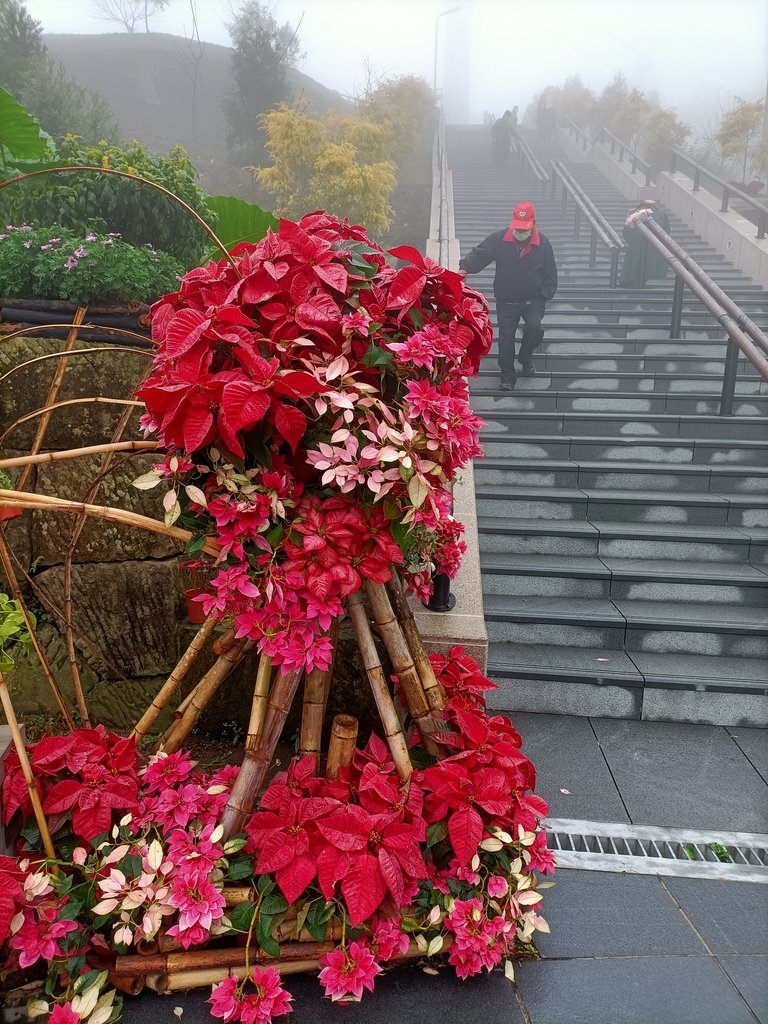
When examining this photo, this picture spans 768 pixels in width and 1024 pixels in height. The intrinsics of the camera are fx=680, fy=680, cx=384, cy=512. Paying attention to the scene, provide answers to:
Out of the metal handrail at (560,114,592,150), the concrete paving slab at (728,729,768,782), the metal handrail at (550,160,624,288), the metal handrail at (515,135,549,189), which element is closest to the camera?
the concrete paving slab at (728,729,768,782)

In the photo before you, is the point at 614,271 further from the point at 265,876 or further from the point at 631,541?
the point at 265,876

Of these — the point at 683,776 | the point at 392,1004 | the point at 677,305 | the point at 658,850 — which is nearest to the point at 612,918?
the point at 658,850

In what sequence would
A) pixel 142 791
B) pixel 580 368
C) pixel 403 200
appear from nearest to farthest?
pixel 142 791, pixel 580 368, pixel 403 200

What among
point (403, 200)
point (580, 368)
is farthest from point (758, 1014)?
point (403, 200)

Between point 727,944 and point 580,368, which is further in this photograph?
point 580,368

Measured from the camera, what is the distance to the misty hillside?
4.14m

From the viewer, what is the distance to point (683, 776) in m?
2.78

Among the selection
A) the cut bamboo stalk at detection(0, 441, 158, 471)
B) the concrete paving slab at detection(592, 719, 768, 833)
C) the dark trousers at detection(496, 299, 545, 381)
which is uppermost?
the cut bamboo stalk at detection(0, 441, 158, 471)

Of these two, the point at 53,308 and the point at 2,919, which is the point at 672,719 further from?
the point at 53,308

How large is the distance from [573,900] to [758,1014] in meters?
0.53

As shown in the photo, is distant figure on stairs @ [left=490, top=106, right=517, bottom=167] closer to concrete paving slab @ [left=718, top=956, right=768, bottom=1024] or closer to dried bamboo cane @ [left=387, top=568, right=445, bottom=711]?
dried bamboo cane @ [left=387, top=568, right=445, bottom=711]

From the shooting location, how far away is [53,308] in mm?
3168

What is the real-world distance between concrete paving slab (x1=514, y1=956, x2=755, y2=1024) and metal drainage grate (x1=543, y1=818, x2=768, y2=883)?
15.4 inches

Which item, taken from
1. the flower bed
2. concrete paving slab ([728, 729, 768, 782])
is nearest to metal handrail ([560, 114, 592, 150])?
concrete paving slab ([728, 729, 768, 782])
